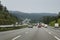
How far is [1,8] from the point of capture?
16700cm

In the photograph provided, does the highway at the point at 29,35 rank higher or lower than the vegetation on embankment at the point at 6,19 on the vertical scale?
higher

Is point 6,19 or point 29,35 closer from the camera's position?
point 29,35

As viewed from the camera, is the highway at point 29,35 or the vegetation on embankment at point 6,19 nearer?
the highway at point 29,35

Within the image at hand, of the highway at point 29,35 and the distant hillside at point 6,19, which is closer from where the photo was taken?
the highway at point 29,35

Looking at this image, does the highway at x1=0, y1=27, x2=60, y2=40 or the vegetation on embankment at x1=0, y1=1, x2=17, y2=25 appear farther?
the vegetation on embankment at x1=0, y1=1, x2=17, y2=25

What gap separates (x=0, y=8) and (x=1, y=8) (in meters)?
2.19

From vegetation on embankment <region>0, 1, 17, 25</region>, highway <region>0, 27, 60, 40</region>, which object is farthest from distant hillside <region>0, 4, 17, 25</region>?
highway <region>0, 27, 60, 40</region>

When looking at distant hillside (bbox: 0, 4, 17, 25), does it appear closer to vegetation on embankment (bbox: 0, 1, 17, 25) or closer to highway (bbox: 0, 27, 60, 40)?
vegetation on embankment (bbox: 0, 1, 17, 25)

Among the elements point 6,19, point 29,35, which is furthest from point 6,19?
point 29,35

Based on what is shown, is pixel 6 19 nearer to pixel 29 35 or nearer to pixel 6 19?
pixel 6 19

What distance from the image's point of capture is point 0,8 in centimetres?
16488

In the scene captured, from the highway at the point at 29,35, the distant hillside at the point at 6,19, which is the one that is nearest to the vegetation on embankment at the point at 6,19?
the distant hillside at the point at 6,19

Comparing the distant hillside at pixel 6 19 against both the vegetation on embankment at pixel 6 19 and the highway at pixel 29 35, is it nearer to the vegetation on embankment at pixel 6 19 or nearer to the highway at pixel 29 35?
the vegetation on embankment at pixel 6 19

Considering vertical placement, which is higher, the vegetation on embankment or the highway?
the highway
